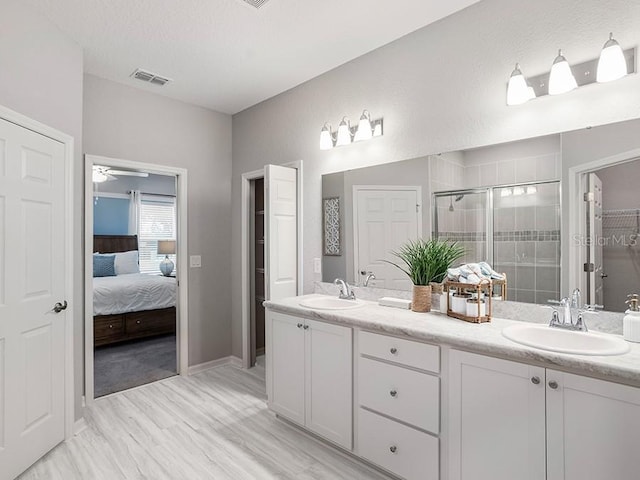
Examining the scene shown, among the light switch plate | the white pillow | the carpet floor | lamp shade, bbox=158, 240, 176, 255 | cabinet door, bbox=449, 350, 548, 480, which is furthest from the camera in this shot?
lamp shade, bbox=158, 240, 176, 255

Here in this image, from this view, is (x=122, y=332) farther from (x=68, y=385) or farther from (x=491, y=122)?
(x=491, y=122)

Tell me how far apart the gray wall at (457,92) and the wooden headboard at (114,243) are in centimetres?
450

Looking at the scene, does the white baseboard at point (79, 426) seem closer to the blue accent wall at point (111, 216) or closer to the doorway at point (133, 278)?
the doorway at point (133, 278)

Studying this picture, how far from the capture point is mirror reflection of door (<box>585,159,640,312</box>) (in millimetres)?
1702

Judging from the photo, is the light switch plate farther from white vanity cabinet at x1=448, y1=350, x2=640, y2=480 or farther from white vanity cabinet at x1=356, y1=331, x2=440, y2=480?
white vanity cabinet at x1=448, y1=350, x2=640, y2=480

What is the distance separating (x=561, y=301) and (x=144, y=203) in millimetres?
6973

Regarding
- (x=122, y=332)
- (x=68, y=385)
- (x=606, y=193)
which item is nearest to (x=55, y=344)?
(x=68, y=385)

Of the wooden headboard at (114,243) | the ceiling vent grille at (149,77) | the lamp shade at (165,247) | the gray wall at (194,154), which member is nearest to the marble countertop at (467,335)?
the gray wall at (194,154)

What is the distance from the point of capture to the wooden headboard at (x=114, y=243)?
633cm

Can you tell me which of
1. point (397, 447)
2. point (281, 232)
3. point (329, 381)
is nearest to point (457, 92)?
point (281, 232)

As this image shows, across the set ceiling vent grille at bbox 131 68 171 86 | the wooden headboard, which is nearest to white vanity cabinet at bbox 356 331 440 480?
ceiling vent grille at bbox 131 68 171 86

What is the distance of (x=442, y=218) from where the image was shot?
2.38m

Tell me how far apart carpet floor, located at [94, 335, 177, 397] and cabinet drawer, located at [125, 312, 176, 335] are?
15cm

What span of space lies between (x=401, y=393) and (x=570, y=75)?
6.04ft
